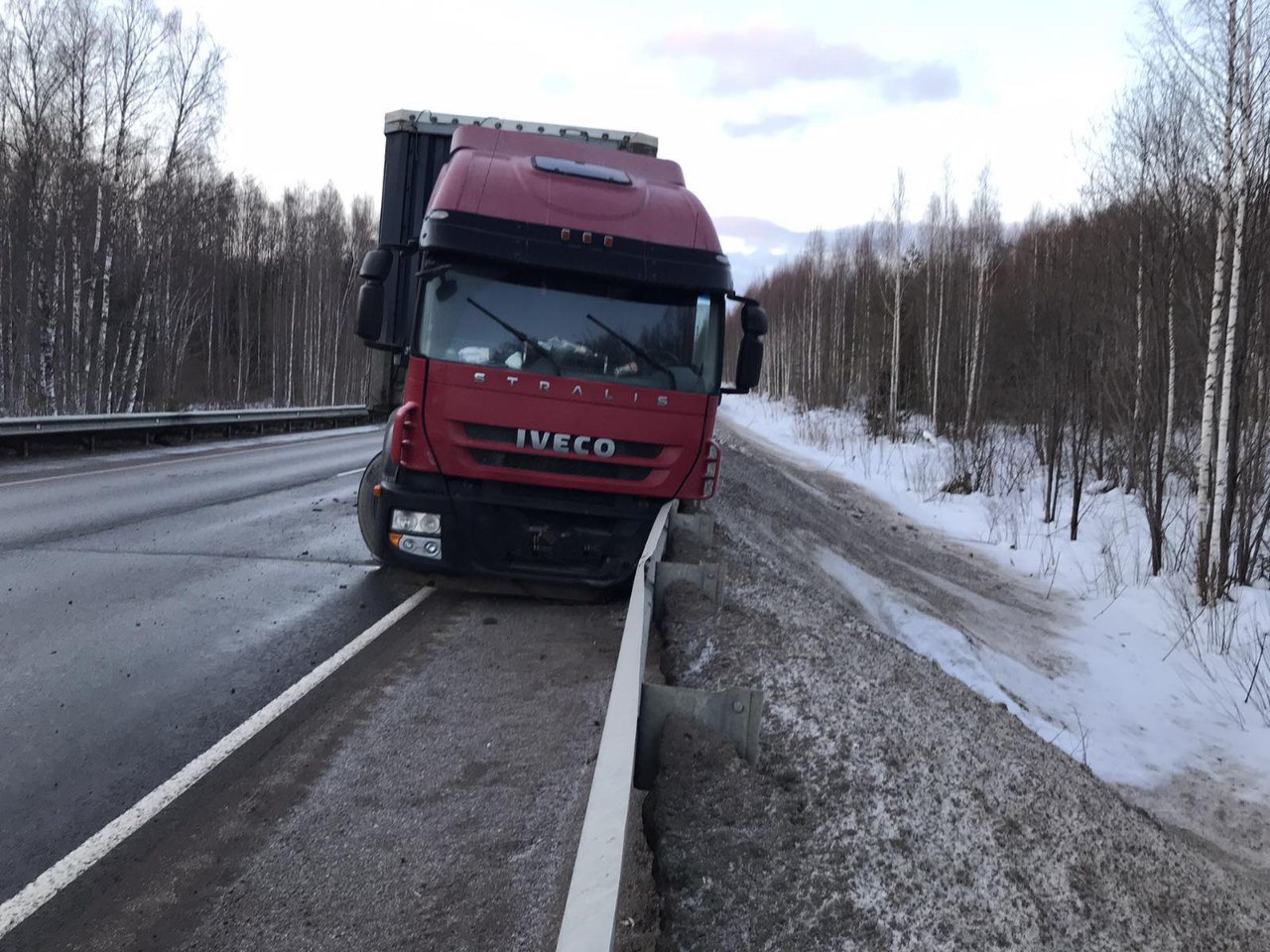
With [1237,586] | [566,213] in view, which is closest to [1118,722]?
[1237,586]

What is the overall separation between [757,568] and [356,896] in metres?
5.89

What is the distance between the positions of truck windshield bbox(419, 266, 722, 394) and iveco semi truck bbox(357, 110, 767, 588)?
0.01m

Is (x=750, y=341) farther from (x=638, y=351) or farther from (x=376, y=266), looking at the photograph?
(x=376, y=266)

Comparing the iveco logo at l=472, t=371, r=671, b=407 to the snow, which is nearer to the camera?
the iveco logo at l=472, t=371, r=671, b=407

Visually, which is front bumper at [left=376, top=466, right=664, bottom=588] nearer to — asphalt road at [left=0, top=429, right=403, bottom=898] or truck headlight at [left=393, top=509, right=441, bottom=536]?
truck headlight at [left=393, top=509, right=441, bottom=536]

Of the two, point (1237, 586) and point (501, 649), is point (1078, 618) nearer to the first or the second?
point (1237, 586)

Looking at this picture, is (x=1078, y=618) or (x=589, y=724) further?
(x=1078, y=618)

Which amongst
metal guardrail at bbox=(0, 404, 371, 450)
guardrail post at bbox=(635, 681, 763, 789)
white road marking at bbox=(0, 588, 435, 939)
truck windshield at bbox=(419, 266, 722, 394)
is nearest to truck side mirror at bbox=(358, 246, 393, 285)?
truck windshield at bbox=(419, 266, 722, 394)

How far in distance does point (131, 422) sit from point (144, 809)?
1659 centimetres

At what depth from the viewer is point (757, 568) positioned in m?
8.58

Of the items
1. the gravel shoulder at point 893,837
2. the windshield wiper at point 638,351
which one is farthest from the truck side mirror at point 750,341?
the gravel shoulder at point 893,837

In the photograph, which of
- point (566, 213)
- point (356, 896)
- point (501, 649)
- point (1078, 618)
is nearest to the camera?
point (356, 896)

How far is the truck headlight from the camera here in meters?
6.73

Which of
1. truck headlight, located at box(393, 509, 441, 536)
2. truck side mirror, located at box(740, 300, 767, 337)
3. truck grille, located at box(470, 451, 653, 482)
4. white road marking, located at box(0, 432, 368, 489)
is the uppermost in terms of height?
truck side mirror, located at box(740, 300, 767, 337)
